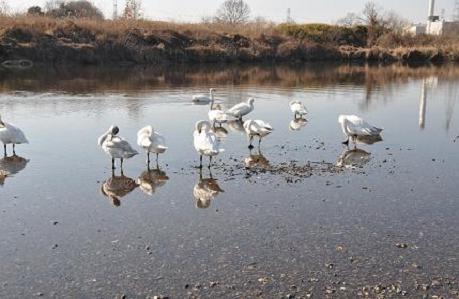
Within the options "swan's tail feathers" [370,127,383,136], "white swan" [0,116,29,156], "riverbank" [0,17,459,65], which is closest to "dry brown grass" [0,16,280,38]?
"riverbank" [0,17,459,65]

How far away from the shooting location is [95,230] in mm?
8172

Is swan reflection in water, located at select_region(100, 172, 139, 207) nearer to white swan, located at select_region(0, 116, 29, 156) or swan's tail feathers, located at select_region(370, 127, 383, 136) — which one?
white swan, located at select_region(0, 116, 29, 156)

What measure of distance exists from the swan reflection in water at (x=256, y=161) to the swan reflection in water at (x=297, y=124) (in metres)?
3.84

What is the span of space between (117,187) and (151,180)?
0.74 metres

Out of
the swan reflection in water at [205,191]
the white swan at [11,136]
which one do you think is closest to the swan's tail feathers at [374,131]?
the swan reflection in water at [205,191]

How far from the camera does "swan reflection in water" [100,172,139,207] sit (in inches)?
386

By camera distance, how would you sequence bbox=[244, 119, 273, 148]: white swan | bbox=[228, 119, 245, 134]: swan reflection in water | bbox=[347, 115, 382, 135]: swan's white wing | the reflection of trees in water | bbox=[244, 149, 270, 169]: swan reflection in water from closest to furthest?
bbox=[244, 149, 270, 169]: swan reflection in water → bbox=[244, 119, 273, 148]: white swan → bbox=[347, 115, 382, 135]: swan's white wing → bbox=[228, 119, 245, 134]: swan reflection in water → the reflection of trees in water

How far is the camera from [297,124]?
17.4 meters

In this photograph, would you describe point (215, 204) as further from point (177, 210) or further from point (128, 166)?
point (128, 166)

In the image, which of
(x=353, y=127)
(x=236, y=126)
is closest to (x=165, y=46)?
(x=236, y=126)

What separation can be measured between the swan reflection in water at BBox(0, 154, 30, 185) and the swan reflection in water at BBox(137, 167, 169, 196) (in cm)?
266

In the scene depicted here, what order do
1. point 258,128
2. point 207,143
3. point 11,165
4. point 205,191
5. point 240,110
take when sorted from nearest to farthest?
point 205,191 → point 207,143 → point 11,165 → point 258,128 → point 240,110

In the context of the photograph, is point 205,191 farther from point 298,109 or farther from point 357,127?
point 298,109

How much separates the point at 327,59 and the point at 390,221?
4771 cm
